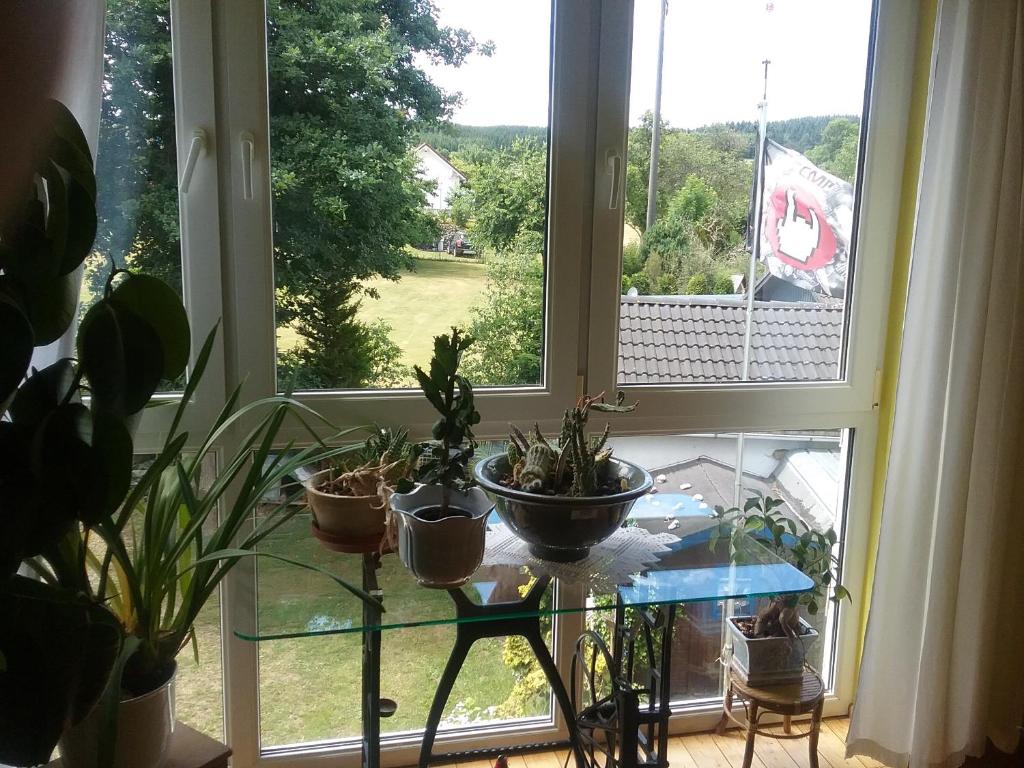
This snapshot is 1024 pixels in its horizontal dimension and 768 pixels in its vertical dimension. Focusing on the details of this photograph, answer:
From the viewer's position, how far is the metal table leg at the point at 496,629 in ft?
4.43

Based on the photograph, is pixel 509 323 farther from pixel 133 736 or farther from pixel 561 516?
pixel 133 736

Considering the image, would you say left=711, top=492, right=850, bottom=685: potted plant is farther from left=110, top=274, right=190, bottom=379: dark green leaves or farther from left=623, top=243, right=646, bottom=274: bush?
Answer: left=110, top=274, right=190, bottom=379: dark green leaves

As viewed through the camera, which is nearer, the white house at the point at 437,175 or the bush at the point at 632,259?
the white house at the point at 437,175

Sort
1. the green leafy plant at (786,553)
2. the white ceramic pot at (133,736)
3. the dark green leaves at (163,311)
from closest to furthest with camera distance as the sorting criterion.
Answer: the dark green leaves at (163,311) → the white ceramic pot at (133,736) → the green leafy plant at (786,553)

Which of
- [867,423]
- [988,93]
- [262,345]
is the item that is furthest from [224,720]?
[988,93]

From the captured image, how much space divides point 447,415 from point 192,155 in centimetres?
75

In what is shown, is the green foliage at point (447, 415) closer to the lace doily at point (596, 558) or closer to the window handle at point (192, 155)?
the lace doily at point (596, 558)

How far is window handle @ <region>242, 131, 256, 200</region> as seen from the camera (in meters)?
1.63

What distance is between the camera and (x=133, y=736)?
3.98 ft

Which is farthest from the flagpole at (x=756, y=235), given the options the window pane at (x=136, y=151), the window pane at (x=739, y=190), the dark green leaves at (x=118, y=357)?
the dark green leaves at (x=118, y=357)

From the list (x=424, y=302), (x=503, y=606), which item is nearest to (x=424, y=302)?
(x=424, y=302)

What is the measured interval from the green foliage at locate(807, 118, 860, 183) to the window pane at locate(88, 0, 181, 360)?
138cm

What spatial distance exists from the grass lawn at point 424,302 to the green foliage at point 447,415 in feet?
1.63

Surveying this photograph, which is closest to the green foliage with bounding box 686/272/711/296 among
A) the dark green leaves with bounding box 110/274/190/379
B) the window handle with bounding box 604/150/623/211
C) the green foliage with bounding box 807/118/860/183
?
the window handle with bounding box 604/150/623/211
